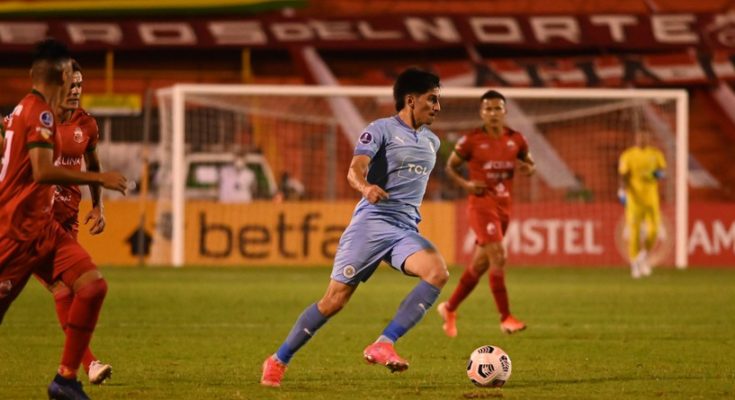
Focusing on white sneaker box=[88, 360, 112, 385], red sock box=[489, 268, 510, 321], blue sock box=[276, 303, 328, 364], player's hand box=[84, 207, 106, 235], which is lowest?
white sneaker box=[88, 360, 112, 385]

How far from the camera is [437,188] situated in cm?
2675

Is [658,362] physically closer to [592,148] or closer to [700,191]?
[592,148]

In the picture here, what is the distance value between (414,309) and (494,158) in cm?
460

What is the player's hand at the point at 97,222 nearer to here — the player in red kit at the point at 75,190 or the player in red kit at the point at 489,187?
the player in red kit at the point at 75,190

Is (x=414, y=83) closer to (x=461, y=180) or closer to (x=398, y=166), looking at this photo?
(x=398, y=166)

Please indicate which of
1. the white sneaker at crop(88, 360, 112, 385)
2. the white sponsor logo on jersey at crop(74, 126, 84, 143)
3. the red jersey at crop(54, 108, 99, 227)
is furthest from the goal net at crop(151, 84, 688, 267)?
the white sneaker at crop(88, 360, 112, 385)

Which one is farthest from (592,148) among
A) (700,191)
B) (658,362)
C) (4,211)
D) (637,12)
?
(4,211)

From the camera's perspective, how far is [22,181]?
23.4 ft

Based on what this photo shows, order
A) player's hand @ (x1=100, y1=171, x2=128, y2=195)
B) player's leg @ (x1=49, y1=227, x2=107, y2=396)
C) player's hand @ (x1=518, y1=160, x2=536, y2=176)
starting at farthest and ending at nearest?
player's hand @ (x1=518, y1=160, x2=536, y2=176)
player's leg @ (x1=49, y1=227, x2=107, y2=396)
player's hand @ (x1=100, y1=171, x2=128, y2=195)

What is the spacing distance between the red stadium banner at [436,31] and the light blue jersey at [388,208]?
2443cm

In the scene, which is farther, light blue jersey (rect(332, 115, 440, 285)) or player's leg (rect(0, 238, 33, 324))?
light blue jersey (rect(332, 115, 440, 285))

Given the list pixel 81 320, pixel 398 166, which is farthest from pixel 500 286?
pixel 81 320

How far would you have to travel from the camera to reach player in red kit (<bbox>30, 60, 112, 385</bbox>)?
27.2 feet

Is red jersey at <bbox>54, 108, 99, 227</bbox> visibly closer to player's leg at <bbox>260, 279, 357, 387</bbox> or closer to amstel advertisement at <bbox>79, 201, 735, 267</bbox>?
player's leg at <bbox>260, 279, 357, 387</bbox>
